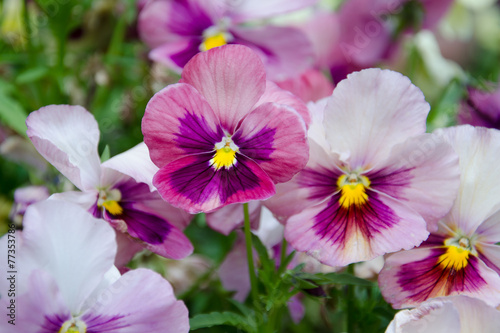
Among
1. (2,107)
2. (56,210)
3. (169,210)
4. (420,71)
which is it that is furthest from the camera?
(420,71)

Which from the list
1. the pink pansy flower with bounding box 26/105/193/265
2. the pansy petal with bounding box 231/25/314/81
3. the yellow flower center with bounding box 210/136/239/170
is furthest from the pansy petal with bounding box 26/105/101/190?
the pansy petal with bounding box 231/25/314/81

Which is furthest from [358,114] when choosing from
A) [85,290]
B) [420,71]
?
[420,71]

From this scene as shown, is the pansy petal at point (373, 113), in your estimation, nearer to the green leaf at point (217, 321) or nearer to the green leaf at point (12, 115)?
the green leaf at point (217, 321)

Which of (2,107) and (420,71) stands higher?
(420,71)

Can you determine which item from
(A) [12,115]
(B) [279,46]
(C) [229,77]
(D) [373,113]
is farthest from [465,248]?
(A) [12,115]

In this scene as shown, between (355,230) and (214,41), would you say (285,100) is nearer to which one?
(355,230)

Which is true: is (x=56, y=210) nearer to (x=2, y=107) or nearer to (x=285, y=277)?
(x=285, y=277)

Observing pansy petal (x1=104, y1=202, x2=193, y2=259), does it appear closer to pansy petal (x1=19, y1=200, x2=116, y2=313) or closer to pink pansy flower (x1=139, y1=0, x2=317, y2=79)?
pansy petal (x1=19, y1=200, x2=116, y2=313)
